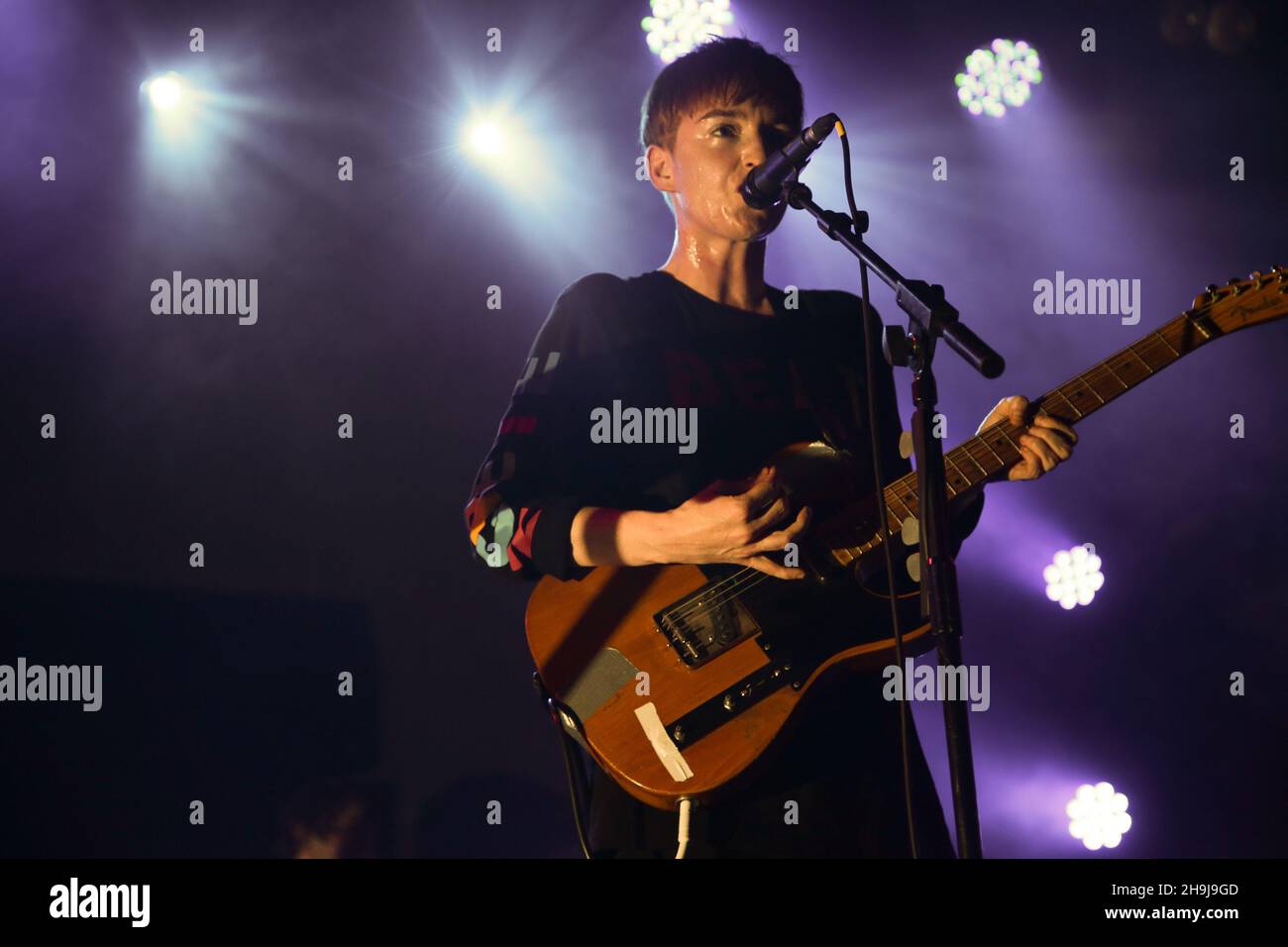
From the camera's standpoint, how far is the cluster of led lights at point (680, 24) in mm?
3215

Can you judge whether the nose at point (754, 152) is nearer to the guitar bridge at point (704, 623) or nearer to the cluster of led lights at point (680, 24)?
the cluster of led lights at point (680, 24)

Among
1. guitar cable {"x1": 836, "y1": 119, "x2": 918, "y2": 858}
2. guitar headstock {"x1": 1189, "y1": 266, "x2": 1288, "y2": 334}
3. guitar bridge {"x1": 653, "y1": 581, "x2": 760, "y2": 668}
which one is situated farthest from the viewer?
guitar headstock {"x1": 1189, "y1": 266, "x2": 1288, "y2": 334}

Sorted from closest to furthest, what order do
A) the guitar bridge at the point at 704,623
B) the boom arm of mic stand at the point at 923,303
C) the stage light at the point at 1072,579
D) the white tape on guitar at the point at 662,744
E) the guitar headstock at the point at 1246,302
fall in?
the boom arm of mic stand at the point at 923,303
the white tape on guitar at the point at 662,744
the guitar bridge at the point at 704,623
the guitar headstock at the point at 1246,302
the stage light at the point at 1072,579

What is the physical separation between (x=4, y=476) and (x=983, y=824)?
9.56 feet

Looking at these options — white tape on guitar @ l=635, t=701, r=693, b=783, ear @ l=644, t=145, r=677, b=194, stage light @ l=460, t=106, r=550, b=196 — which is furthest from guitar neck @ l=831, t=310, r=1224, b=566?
stage light @ l=460, t=106, r=550, b=196

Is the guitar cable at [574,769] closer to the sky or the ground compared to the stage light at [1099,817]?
closer to the sky

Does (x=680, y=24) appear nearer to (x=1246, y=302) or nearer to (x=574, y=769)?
(x=1246, y=302)

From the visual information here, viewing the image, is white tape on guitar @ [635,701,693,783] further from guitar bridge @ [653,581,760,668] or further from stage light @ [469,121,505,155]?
stage light @ [469,121,505,155]

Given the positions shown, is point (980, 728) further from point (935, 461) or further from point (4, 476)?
point (4, 476)

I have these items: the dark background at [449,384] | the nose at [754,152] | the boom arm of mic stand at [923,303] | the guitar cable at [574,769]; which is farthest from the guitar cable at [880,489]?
the dark background at [449,384]

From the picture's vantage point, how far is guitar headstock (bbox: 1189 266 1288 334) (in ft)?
8.14

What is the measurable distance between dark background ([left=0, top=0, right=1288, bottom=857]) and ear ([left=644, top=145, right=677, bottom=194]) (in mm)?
212

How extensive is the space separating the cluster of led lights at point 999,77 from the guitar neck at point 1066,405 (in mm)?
1112

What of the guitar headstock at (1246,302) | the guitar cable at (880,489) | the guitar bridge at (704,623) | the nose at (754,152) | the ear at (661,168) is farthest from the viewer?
the ear at (661,168)
